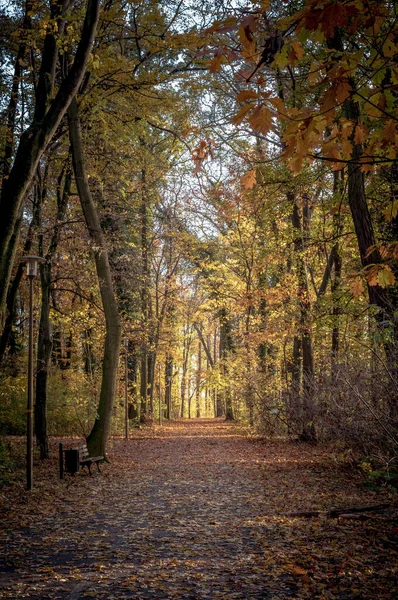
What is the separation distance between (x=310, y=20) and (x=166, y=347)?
27.1 metres

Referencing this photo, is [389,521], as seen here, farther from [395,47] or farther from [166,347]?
[166,347]

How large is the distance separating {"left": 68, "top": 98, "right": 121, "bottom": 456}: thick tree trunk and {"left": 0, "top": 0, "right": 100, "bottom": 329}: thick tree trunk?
183 inches

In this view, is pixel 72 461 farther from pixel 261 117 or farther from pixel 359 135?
pixel 261 117

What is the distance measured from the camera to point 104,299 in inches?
522

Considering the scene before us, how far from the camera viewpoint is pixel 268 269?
2233cm

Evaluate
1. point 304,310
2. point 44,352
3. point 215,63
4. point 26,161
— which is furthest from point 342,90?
point 304,310

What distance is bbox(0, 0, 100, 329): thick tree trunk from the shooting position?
25.2 feet

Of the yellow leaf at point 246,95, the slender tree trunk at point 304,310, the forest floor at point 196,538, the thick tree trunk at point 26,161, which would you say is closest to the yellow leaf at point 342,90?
the yellow leaf at point 246,95

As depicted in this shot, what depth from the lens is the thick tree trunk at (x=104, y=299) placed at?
41.9 feet

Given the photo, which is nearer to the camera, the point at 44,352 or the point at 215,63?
the point at 215,63

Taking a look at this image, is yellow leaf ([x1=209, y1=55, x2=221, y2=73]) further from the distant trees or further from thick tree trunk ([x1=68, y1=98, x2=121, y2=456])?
thick tree trunk ([x1=68, y1=98, x2=121, y2=456])

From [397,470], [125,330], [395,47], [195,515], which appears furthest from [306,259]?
[395,47]

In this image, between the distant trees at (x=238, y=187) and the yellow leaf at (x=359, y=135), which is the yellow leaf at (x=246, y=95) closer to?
the distant trees at (x=238, y=187)

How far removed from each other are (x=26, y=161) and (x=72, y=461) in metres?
6.41
